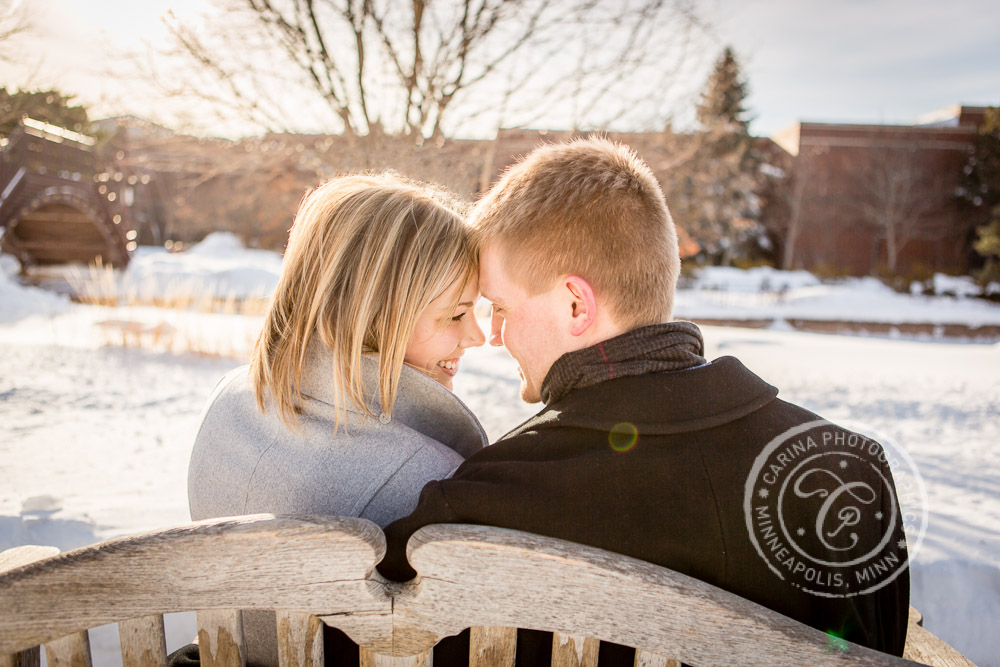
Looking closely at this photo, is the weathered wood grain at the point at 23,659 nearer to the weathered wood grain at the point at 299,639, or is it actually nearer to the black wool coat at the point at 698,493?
the weathered wood grain at the point at 299,639

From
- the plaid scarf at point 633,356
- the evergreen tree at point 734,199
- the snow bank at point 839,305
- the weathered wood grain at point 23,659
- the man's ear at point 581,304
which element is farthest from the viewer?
the evergreen tree at point 734,199

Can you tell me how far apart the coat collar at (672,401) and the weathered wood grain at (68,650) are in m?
0.86

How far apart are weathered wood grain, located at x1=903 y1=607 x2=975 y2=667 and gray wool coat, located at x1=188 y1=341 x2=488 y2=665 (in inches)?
49.7

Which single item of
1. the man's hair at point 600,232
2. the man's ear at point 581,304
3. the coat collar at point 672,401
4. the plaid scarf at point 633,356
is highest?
the man's hair at point 600,232

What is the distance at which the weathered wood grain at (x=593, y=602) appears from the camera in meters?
0.88

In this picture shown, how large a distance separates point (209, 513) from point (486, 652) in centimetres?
90

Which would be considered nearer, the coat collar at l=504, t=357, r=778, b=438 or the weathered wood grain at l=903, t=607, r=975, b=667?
the coat collar at l=504, t=357, r=778, b=438

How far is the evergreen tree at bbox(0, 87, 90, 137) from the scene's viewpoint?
6234 mm

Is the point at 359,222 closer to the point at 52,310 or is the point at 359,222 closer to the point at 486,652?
the point at 486,652

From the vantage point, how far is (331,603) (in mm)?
978

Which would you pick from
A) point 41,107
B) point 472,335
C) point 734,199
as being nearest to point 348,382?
point 472,335

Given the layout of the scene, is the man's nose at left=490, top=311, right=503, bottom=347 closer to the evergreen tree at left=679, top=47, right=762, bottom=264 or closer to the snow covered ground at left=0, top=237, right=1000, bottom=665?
the snow covered ground at left=0, top=237, right=1000, bottom=665

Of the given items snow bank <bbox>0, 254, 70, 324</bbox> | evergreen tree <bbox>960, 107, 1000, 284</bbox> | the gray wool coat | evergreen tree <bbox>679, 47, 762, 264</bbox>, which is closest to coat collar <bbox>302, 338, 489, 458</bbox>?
the gray wool coat

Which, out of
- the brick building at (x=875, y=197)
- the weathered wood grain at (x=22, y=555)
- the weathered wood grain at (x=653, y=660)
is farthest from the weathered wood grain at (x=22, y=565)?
the brick building at (x=875, y=197)
